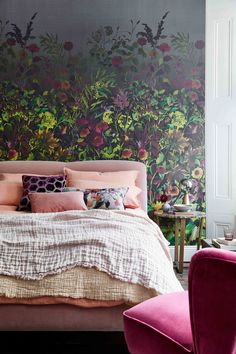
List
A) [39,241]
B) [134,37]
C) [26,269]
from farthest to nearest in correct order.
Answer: [134,37] < [39,241] < [26,269]

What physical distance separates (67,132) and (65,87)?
50 centimetres

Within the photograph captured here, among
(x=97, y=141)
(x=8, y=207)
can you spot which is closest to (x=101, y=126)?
(x=97, y=141)

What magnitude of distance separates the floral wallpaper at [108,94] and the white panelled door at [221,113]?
0.33 ft

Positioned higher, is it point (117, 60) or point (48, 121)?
point (117, 60)

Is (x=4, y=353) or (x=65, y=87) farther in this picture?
(x=65, y=87)

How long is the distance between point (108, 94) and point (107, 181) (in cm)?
104

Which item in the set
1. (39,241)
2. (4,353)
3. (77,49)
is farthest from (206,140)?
(4,353)

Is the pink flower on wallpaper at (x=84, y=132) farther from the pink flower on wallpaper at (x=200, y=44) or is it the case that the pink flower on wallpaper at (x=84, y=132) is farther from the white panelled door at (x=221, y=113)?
the pink flower on wallpaper at (x=200, y=44)

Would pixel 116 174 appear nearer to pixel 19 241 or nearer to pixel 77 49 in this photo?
pixel 77 49

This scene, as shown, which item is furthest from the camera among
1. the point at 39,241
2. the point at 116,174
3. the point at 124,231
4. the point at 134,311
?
the point at 116,174

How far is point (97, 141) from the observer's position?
5.05 meters

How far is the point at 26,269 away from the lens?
2514 millimetres

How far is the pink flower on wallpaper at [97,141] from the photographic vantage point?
5047 millimetres

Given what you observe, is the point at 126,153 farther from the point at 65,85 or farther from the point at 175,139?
the point at 65,85
